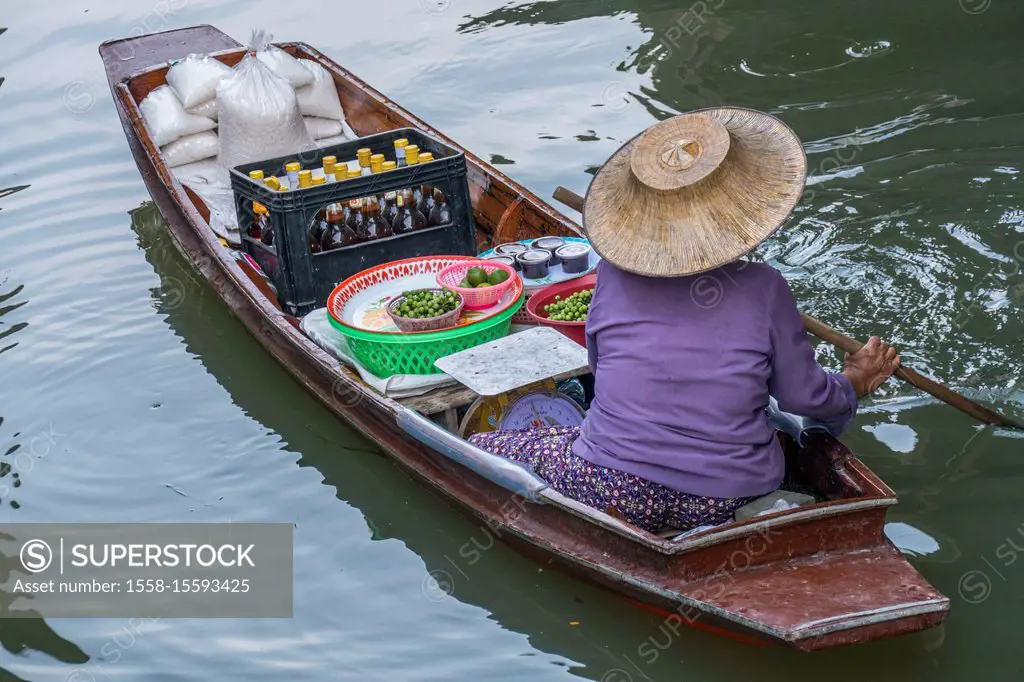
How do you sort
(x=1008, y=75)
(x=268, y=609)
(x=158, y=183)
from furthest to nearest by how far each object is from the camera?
1. (x=1008, y=75)
2. (x=158, y=183)
3. (x=268, y=609)

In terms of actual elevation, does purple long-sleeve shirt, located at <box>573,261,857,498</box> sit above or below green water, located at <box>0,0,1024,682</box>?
above

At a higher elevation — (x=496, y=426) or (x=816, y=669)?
(x=496, y=426)

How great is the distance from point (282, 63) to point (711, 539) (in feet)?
13.9

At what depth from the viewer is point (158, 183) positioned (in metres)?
6.25

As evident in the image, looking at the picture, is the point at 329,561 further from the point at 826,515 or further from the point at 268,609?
the point at 826,515

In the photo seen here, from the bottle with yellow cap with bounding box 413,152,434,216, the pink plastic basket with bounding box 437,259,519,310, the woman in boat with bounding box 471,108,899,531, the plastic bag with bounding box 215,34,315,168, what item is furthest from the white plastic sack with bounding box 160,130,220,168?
the woman in boat with bounding box 471,108,899,531

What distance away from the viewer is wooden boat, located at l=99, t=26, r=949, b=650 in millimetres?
3096

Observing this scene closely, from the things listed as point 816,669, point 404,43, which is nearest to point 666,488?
point 816,669

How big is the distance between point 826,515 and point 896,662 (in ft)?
1.74

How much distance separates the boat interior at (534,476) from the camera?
10.7 feet

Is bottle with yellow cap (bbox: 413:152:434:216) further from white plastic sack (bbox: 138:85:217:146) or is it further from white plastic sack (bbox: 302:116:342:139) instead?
white plastic sack (bbox: 138:85:217:146)

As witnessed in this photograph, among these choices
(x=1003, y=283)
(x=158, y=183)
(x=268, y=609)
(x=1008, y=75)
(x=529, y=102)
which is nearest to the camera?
(x=268, y=609)

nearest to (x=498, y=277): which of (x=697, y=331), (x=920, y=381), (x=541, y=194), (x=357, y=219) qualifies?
(x=357, y=219)

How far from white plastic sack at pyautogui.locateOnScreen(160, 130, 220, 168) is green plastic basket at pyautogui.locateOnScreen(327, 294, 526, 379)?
2456 mm
